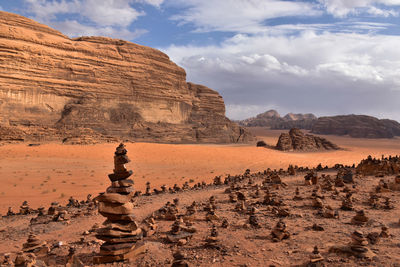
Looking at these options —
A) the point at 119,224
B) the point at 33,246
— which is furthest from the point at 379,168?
the point at 33,246

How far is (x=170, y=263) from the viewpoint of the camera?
4.46 metres

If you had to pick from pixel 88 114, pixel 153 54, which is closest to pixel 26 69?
pixel 88 114

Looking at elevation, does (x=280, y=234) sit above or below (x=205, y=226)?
above

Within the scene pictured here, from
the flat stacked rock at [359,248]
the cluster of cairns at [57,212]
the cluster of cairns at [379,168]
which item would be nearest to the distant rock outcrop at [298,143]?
the cluster of cairns at [379,168]

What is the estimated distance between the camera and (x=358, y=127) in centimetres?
7219

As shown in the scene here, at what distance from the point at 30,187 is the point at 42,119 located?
86.3 feet

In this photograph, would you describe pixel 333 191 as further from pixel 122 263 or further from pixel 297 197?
pixel 122 263

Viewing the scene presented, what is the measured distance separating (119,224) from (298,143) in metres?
29.1

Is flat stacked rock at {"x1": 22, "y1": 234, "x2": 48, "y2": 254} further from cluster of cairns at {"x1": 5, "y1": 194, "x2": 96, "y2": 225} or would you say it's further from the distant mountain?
the distant mountain

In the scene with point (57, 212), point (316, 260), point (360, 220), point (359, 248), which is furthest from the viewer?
point (57, 212)

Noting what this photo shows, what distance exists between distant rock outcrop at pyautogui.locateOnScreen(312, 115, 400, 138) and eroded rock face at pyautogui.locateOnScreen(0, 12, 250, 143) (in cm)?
3807

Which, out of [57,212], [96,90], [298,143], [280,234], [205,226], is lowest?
[57,212]

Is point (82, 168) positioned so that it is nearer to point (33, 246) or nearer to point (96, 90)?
point (33, 246)

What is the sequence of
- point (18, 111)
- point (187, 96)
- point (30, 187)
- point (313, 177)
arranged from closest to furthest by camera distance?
point (313, 177)
point (30, 187)
point (18, 111)
point (187, 96)
